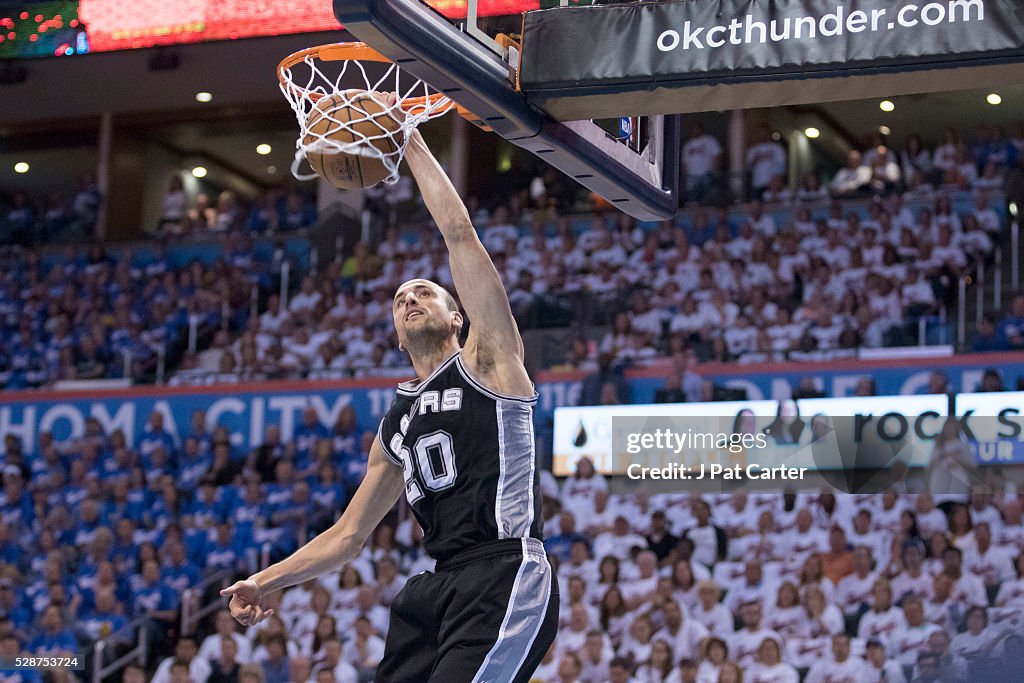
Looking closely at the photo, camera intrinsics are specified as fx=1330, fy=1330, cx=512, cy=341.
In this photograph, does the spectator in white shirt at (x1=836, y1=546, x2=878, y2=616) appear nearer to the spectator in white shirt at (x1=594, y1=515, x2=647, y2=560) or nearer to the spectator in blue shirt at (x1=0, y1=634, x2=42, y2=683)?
the spectator in white shirt at (x1=594, y1=515, x2=647, y2=560)

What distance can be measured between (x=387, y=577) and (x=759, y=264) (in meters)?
5.12

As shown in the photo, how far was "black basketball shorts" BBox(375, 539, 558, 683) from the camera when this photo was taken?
4.31m

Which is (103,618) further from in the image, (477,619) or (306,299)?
(477,619)

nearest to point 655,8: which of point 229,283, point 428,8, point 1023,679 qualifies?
point 428,8

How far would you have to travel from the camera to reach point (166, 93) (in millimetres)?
20031

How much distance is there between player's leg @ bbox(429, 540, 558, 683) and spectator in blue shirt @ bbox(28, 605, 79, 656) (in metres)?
9.24

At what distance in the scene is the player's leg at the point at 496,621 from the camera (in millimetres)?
4297

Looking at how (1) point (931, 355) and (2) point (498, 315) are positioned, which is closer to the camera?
(2) point (498, 315)

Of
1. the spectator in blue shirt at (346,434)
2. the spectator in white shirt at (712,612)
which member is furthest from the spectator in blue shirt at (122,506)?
the spectator in white shirt at (712,612)

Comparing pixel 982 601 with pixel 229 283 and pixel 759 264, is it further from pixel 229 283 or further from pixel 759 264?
pixel 229 283

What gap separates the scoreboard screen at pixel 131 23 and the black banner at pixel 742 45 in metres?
11.1

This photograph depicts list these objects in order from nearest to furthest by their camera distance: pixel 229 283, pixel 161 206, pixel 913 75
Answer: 1. pixel 913 75
2. pixel 229 283
3. pixel 161 206

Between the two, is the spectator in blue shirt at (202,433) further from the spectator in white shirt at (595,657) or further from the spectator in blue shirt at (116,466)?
the spectator in white shirt at (595,657)

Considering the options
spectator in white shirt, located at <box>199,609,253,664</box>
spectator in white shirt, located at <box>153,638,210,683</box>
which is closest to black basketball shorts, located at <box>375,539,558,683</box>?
spectator in white shirt, located at <box>199,609,253,664</box>
